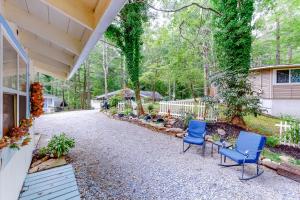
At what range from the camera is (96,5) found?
217 centimetres

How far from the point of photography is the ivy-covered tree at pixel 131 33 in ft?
32.7

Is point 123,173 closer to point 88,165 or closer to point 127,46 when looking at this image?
point 88,165

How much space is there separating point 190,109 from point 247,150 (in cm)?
536

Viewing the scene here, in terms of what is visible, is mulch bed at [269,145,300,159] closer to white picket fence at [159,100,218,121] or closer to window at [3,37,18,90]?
white picket fence at [159,100,218,121]

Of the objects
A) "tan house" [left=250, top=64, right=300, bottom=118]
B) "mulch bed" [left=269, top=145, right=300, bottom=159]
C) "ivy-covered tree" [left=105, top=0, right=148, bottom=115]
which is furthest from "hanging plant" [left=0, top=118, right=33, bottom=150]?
"tan house" [left=250, top=64, right=300, bottom=118]

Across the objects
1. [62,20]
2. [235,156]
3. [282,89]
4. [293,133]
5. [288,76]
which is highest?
[288,76]

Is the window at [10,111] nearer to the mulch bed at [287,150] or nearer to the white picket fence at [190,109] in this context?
the mulch bed at [287,150]

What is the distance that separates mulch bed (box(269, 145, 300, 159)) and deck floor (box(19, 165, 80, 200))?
16.9ft

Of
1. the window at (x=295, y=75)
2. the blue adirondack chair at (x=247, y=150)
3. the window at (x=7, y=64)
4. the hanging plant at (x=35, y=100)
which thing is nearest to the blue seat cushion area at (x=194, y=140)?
the blue adirondack chair at (x=247, y=150)

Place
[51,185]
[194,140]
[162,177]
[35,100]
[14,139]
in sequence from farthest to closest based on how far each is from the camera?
[194,140]
[35,100]
[162,177]
[51,185]
[14,139]

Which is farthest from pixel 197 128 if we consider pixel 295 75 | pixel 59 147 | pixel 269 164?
pixel 295 75

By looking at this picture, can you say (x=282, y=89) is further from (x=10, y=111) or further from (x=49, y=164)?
(x=10, y=111)

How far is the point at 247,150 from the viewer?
3.79 m

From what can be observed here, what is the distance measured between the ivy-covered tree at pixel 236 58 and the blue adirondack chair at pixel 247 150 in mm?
2893
